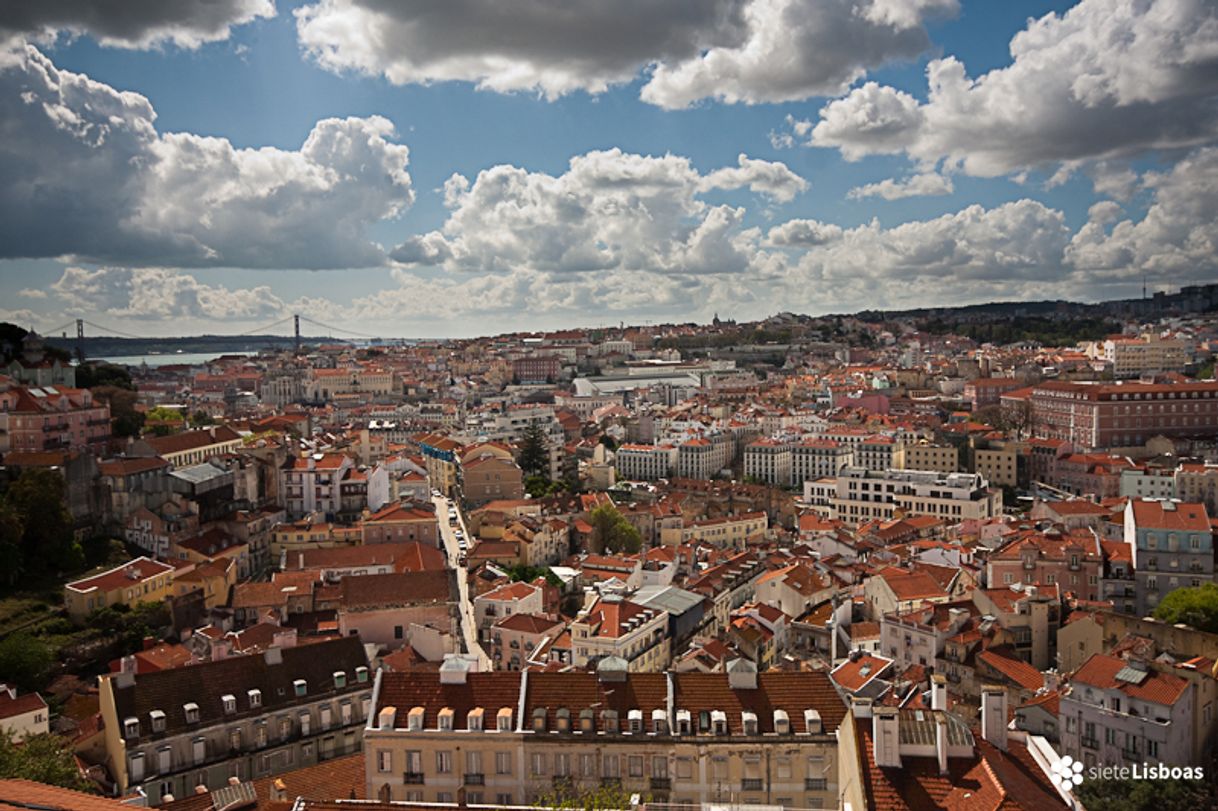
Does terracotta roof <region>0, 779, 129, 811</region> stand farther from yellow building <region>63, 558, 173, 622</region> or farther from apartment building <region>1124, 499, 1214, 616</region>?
apartment building <region>1124, 499, 1214, 616</region>

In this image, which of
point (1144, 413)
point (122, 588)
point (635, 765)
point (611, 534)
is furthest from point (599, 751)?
point (1144, 413)

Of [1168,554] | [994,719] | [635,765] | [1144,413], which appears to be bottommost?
[1168,554]

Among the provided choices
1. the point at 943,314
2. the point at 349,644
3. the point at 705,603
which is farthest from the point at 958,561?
the point at 943,314

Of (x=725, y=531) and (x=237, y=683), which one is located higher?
(x=237, y=683)

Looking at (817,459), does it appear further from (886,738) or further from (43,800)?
(43,800)

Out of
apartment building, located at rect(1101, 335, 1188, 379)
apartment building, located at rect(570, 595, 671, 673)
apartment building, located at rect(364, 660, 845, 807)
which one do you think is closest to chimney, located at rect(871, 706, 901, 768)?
apartment building, located at rect(364, 660, 845, 807)

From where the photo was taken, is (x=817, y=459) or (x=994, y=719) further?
(x=817, y=459)

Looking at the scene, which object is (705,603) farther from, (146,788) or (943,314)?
(943,314)

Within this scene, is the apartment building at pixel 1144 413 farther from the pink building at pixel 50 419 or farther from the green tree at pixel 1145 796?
the pink building at pixel 50 419
